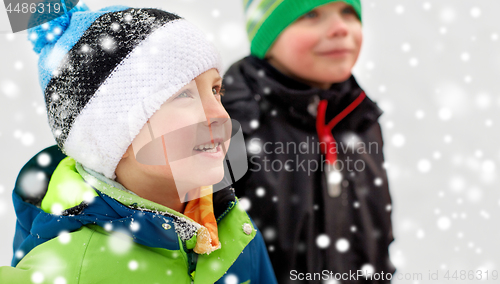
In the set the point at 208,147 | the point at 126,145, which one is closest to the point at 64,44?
the point at 126,145

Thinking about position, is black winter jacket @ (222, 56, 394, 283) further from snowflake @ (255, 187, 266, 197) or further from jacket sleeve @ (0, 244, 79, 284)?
jacket sleeve @ (0, 244, 79, 284)

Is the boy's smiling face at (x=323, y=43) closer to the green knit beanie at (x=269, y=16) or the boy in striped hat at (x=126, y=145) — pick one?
the green knit beanie at (x=269, y=16)

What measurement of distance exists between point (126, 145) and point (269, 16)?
26.0 inches

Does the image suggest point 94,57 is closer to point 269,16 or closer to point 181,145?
point 181,145

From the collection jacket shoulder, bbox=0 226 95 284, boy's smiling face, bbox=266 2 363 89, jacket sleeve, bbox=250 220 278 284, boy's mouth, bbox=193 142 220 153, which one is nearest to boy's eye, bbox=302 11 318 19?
boy's smiling face, bbox=266 2 363 89

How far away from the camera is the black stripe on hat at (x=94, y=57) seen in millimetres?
802

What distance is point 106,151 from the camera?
2.68ft

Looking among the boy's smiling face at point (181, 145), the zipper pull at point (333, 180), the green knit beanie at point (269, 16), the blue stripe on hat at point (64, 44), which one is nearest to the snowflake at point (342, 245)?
the zipper pull at point (333, 180)

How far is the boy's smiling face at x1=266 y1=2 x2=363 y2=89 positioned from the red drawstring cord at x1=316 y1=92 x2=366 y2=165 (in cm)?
11

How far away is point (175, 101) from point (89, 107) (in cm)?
19

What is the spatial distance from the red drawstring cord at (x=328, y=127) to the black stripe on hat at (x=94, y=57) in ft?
1.99

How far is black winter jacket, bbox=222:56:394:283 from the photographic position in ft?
3.83

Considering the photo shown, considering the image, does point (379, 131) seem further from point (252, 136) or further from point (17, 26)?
point (17, 26)

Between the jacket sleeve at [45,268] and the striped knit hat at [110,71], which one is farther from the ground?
the striped knit hat at [110,71]
